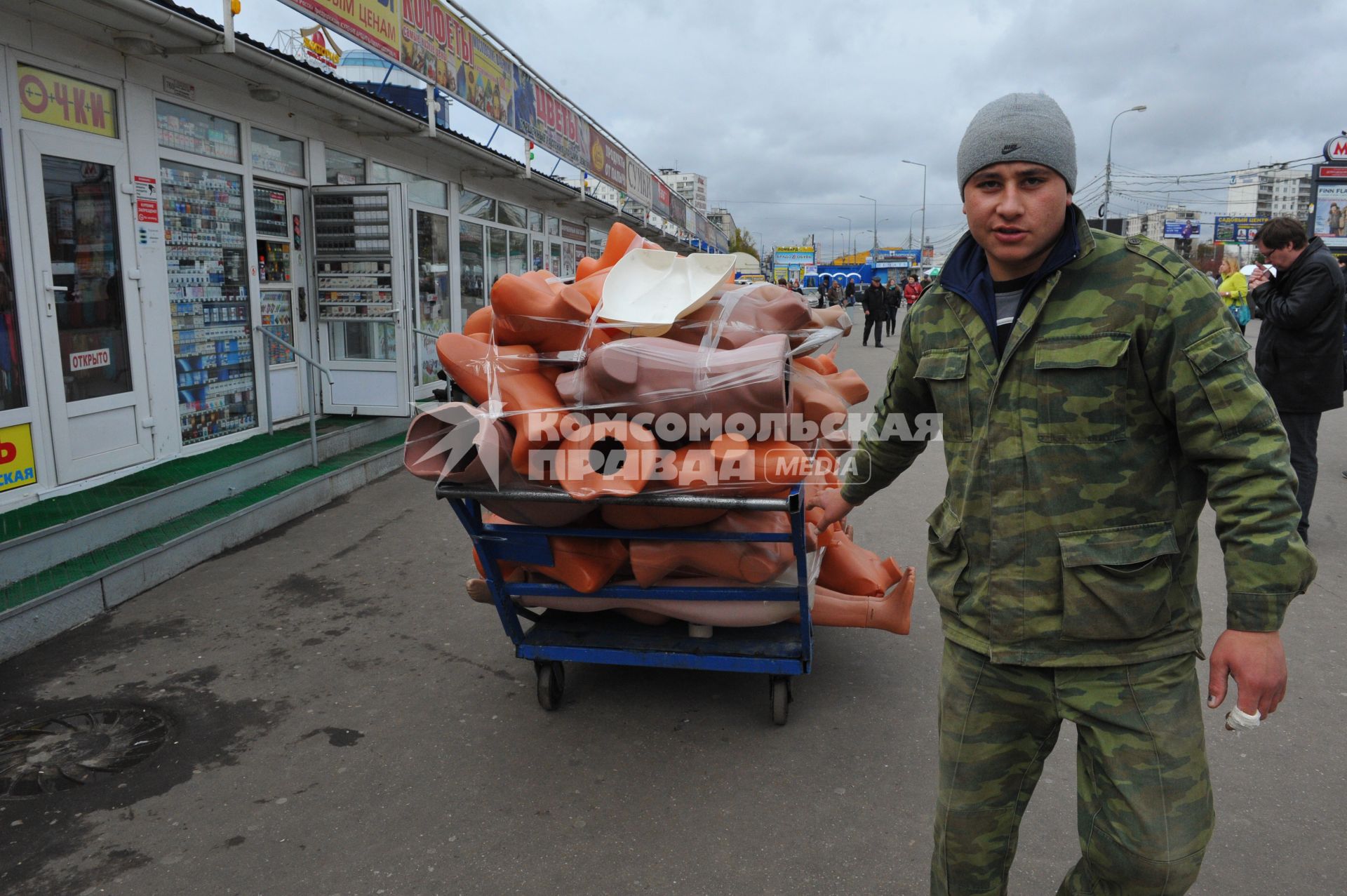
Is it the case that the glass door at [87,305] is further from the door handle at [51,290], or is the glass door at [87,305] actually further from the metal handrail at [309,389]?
the metal handrail at [309,389]

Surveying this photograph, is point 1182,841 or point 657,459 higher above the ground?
point 657,459

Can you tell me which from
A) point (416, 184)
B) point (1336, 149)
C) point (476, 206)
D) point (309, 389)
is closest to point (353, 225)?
point (309, 389)

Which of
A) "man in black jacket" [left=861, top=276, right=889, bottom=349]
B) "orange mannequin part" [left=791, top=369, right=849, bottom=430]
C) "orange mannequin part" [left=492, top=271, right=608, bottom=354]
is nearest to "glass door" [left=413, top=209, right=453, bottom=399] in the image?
"orange mannequin part" [left=492, top=271, right=608, bottom=354]

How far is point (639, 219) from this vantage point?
24.8m

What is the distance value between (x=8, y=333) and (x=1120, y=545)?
639 cm

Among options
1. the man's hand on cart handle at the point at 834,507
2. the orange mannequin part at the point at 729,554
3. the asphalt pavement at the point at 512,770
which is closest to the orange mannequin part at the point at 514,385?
the orange mannequin part at the point at 729,554

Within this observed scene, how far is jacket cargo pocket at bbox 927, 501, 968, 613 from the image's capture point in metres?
2.10

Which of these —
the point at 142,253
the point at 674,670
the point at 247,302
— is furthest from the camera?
the point at 247,302

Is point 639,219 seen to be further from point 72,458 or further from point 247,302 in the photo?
point 72,458

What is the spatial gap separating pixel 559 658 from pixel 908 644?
1.88 meters

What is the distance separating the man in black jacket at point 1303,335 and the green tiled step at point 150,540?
22.8 feet

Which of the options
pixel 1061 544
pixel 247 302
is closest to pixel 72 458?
pixel 247 302

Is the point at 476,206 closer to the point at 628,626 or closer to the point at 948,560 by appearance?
the point at 628,626

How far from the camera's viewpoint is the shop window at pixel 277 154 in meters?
8.41
